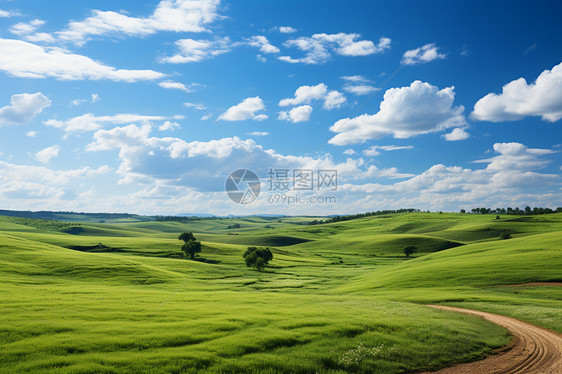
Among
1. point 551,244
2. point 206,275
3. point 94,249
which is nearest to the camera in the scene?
point 551,244

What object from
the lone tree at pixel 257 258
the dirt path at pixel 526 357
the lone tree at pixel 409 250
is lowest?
the lone tree at pixel 409 250

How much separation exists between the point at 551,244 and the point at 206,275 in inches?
2960

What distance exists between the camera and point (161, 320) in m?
25.9

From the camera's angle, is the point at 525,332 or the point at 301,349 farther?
the point at 525,332

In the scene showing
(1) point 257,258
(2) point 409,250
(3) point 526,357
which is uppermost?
(3) point 526,357

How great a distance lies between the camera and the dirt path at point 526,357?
18.6 metres

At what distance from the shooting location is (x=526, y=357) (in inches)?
799

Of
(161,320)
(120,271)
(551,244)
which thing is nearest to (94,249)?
(120,271)

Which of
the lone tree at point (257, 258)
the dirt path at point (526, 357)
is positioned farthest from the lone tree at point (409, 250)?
the dirt path at point (526, 357)

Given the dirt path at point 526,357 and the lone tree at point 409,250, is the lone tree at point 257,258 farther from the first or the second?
the dirt path at point 526,357

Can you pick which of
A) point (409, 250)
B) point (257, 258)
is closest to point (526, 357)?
point (257, 258)

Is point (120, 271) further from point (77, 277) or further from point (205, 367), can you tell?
point (205, 367)

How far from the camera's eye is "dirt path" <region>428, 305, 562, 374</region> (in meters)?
18.6

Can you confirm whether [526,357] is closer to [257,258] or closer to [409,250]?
[257,258]
